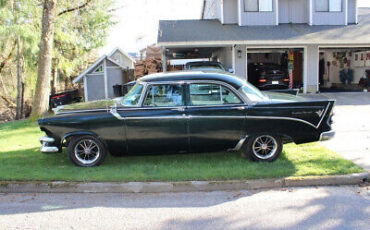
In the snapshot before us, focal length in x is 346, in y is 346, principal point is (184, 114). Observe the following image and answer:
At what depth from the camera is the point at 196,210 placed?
4797 millimetres

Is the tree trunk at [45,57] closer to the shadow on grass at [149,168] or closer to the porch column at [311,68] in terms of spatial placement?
the shadow on grass at [149,168]

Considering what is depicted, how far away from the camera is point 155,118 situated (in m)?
6.16

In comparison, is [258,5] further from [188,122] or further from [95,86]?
[188,122]

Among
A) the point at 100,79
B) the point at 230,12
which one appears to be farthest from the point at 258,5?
the point at 100,79

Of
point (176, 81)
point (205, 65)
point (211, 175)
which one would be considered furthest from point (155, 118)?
point (205, 65)

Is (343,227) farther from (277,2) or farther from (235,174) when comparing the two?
(277,2)

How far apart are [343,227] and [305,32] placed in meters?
15.5

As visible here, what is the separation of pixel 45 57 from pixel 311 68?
1320 cm

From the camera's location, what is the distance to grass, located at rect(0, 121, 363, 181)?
578 cm

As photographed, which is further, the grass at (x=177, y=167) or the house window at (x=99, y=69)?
the house window at (x=99, y=69)

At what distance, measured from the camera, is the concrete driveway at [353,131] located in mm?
6986

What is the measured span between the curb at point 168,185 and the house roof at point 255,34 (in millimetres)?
10779

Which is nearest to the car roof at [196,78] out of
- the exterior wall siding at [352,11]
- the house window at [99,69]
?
the house window at [99,69]

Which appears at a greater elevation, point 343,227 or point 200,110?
point 200,110
